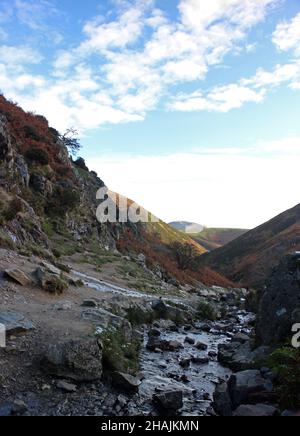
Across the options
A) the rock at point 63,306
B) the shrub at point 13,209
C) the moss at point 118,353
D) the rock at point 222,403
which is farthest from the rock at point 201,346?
the shrub at point 13,209

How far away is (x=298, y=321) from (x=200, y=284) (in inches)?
1531

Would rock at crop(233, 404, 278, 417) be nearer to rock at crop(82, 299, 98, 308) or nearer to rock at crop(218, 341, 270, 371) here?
rock at crop(218, 341, 270, 371)

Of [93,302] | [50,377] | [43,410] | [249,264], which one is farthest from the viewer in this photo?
[249,264]

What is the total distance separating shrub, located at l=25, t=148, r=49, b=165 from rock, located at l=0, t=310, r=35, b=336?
107 feet

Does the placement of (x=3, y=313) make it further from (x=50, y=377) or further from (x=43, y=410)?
(x=43, y=410)

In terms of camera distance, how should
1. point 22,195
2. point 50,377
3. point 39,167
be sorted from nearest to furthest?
point 50,377 < point 22,195 < point 39,167

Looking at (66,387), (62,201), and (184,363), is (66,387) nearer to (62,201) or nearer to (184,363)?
(184,363)

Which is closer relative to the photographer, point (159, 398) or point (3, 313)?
point (159, 398)

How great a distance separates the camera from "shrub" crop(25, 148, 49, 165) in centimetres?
4283

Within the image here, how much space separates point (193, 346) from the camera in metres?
18.2

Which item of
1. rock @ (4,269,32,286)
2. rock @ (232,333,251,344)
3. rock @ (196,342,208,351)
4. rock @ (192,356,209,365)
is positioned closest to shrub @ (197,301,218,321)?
rock @ (232,333,251,344)

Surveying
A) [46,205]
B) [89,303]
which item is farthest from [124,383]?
[46,205]

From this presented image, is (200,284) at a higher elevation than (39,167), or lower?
lower
